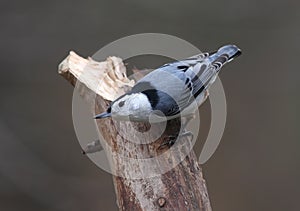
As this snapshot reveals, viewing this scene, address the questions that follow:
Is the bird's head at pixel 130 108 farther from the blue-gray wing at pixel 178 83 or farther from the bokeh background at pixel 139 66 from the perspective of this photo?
the bokeh background at pixel 139 66

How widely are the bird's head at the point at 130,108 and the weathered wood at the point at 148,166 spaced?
0.24 feet

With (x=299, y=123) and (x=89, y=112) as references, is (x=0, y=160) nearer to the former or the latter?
(x=89, y=112)

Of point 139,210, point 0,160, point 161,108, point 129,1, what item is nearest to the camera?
point 139,210

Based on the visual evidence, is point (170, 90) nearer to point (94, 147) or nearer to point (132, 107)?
point (132, 107)

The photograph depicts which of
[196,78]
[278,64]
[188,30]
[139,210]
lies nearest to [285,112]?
[278,64]

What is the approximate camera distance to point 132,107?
5.97 ft

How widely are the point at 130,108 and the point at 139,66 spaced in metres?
1.87

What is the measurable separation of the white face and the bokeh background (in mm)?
1375

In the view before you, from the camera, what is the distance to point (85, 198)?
140 inches

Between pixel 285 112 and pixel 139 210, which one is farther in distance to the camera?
pixel 285 112

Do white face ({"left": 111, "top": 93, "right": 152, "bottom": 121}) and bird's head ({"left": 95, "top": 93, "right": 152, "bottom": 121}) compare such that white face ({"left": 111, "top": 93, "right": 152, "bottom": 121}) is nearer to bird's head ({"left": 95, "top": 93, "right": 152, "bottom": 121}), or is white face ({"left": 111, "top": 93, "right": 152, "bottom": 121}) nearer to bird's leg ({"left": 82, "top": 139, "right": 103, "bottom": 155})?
bird's head ({"left": 95, "top": 93, "right": 152, "bottom": 121})

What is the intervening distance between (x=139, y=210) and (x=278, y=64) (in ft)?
8.21

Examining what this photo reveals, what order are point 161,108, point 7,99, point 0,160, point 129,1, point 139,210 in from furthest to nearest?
1. point 129,1
2. point 7,99
3. point 0,160
4. point 161,108
5. point 139,210

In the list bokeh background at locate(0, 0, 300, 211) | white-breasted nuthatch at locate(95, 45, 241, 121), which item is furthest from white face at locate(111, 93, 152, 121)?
bokeh background at locate(0, 0, 300, 211)
